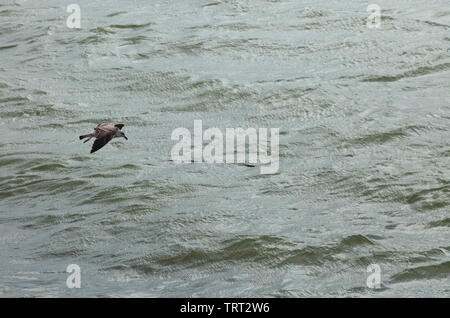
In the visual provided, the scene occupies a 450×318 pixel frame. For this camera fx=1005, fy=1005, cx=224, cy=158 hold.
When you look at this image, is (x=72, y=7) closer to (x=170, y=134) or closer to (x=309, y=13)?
(x=309, y=13)

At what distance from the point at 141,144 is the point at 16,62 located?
357 centimetres

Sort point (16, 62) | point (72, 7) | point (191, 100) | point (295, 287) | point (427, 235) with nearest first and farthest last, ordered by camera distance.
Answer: point (295, 287)
point (427, 235)
point (191, 100)
point (16, 62)
point (72, 7)

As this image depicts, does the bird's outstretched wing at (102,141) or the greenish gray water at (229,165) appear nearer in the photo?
the bird's outstretched wing at (102,141)

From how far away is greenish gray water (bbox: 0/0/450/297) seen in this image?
7.93 meters

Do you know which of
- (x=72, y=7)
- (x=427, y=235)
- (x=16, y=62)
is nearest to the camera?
(x=427, y=235)

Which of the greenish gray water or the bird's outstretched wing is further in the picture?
the greenish gray water

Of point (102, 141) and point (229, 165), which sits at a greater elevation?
point (102, 141)

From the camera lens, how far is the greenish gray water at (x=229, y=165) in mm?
7926

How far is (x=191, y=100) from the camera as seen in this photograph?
11336 mm

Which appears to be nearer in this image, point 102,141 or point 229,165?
point 102,141

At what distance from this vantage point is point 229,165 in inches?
385

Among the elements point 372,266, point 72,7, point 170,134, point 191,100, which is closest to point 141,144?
point 170,134
